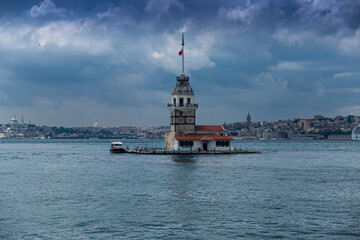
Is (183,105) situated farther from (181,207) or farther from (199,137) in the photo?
(181,207)

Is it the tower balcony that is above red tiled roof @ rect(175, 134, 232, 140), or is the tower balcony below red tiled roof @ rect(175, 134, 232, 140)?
above

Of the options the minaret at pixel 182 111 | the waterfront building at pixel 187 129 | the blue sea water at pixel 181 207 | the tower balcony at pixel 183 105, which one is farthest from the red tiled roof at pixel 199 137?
the blue sea water at pixel 181 207

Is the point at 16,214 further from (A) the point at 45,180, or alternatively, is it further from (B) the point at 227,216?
(A) the point at 45,180

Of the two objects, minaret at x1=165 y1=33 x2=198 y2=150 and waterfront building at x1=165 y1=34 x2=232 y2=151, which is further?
minaret at x1=165 y1=33 x2=198 y2=150

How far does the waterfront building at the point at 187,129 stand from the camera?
2982 inches

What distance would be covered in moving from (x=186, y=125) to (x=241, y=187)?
4317 cm

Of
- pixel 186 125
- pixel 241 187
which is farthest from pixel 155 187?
pixel 186 125

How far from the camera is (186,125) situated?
78.2 m

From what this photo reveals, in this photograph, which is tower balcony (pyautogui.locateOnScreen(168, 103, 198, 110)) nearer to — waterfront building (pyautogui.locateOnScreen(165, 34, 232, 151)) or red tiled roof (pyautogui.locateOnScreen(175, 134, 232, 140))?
waterfront building (pyautogui.locateOnScreen(165, 34, 232, 151))

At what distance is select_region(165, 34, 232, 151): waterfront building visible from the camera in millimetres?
75750

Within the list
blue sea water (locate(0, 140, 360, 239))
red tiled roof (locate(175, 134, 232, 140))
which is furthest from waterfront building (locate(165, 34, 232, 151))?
blue sea water (locate(0, 140, 360, 239))

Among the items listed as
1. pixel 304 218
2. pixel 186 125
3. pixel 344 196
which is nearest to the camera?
pixel 304 218

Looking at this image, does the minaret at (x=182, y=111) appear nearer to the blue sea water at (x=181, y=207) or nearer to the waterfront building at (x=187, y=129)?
the waterfront building at (x=187, y=129)

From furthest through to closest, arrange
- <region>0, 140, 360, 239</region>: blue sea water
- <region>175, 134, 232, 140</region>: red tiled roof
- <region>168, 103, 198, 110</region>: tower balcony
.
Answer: <region>168, 103, 198, 110</region>: tower balcony
<region>175, 134, 232, 140</region>: red tiled roof
<region>0, 140, 360, 239</region>: blue sea water
